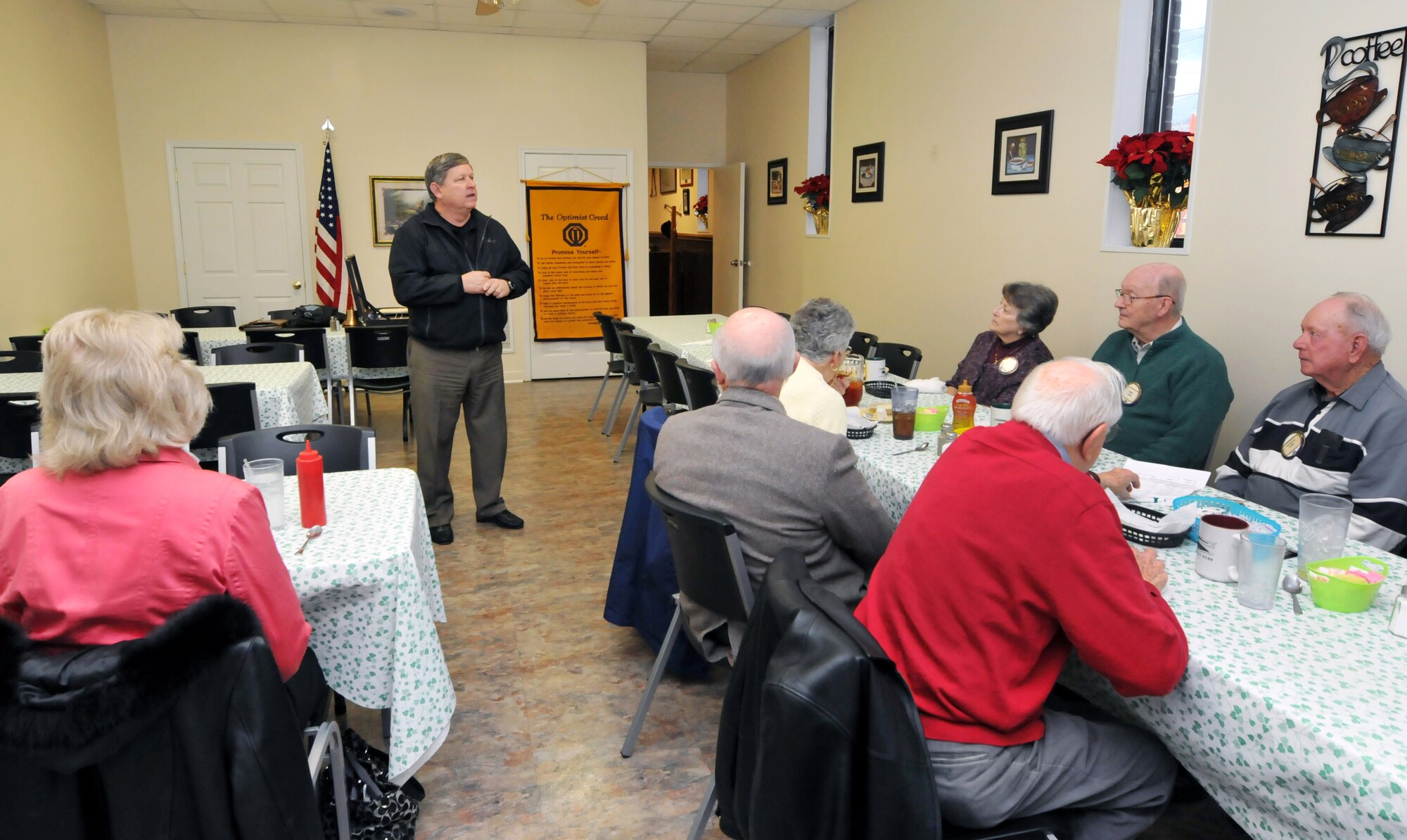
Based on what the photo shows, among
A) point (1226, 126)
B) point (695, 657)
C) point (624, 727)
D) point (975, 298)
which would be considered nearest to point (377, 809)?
point (624, 727)

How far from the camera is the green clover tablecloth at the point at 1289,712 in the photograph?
1169 mm

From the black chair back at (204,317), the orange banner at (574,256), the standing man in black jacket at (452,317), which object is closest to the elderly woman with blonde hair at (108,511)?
the standing man in black jacket at (452,317)

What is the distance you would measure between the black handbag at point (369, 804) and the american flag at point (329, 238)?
602 centimetres

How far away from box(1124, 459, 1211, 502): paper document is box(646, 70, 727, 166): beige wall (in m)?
7.77

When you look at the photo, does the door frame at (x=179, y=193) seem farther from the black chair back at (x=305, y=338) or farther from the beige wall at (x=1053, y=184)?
the beige wall at (x=1053, y=184)

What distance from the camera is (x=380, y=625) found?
1.92 metres

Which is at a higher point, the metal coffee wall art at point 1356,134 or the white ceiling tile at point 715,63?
the white ceiling tile at point 715,63

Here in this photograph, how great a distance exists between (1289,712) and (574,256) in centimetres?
754

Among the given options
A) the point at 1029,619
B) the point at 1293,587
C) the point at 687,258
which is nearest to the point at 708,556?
the point at 1029,619

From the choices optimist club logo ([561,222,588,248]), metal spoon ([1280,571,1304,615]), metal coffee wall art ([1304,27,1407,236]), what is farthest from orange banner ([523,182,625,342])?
metal spoon ([1280,571,1304,615])

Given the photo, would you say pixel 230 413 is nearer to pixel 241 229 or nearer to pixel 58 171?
pixel 58 171

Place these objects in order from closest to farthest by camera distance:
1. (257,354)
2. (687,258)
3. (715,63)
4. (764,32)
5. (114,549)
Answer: (114,549)
(257,354)
(764,32)
(715,63)
(687,258)

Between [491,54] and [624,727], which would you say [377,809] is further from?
[491,54]

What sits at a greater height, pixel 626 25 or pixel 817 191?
pixel 626 25
